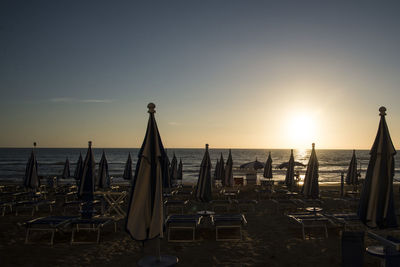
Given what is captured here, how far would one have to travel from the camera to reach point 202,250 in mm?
7539

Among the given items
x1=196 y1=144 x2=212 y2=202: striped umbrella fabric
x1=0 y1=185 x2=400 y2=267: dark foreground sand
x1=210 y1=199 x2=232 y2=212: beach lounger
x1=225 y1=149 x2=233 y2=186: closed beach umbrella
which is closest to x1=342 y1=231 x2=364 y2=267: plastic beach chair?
x1=0 y1=185 x2=400 y2=267: dark foreground sand

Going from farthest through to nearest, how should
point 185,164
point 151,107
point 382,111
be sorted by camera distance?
point 185,164 → point 382,111 → point 151,107

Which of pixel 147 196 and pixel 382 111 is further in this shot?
pixel 382 111

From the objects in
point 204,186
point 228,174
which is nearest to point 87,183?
point 204,186

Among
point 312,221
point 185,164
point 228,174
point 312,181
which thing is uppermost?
point 312,181

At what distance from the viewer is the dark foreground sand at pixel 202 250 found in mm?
6777

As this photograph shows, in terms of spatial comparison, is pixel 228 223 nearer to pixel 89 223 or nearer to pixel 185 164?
pixel 89 223

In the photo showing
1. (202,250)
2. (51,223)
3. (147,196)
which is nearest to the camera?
(147,196)

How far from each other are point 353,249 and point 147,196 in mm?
4324

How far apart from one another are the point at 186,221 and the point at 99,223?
103 inches

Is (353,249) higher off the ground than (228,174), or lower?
lower

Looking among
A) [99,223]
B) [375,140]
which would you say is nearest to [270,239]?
[375,140]

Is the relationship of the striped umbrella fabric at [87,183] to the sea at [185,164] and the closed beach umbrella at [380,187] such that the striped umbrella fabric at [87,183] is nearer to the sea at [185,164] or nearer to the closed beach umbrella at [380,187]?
the sea at [185,164]

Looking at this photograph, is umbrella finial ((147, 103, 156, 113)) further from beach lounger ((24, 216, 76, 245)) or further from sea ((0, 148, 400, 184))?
sea ((0, 148, 400, 184))
